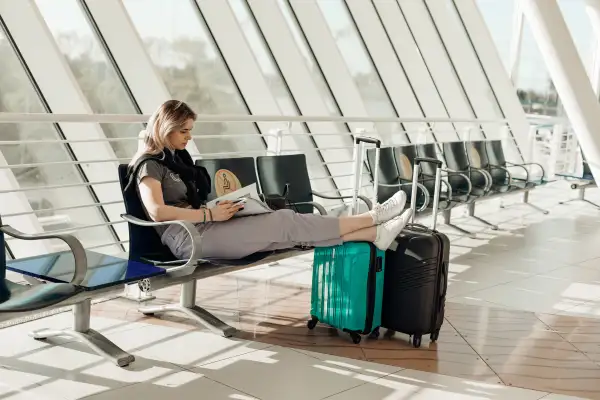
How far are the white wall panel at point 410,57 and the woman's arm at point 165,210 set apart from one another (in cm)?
766

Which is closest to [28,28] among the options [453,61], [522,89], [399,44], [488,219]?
[488,219]

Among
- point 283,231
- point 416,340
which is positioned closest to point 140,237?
point 283,231

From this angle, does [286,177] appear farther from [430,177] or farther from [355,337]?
[430,177]

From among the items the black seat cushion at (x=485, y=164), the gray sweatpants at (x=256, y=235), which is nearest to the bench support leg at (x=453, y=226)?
the black seat cushion at (x=485, y=164)

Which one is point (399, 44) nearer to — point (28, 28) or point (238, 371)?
point (28, 28)

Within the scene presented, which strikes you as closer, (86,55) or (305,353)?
(305,353)

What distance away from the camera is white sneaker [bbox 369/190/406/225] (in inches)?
149

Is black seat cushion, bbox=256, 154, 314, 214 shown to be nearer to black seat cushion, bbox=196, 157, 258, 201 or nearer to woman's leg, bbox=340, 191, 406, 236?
black seat cushion, bbox=196, 157, 258, 201

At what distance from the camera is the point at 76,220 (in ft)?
25.8

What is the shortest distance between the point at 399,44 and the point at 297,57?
2758 mm

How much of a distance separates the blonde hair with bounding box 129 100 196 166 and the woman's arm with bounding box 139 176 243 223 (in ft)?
0.57

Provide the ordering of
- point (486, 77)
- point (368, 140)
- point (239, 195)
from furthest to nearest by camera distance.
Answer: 1. point (486, 77)
2. point (368, 140)
3. point (239, 195)

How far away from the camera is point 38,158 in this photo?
7.62 metres

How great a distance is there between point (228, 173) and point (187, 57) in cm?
415
